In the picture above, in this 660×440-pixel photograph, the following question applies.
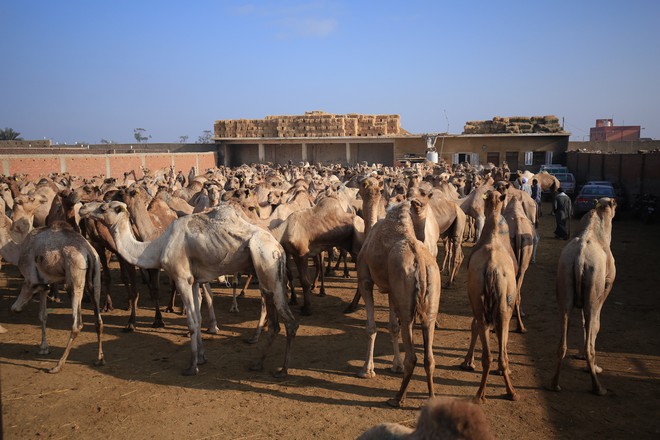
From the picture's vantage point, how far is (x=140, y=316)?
33.3ft

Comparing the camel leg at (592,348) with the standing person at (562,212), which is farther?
the standing person at (562,212)

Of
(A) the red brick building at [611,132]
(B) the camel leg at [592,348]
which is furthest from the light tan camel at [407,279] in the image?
(A) the red brick building at [611,132]

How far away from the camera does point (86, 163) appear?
30781mm

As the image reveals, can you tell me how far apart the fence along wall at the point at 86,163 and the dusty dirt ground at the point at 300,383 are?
64.5ft

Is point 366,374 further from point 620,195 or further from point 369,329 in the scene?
point 620,195

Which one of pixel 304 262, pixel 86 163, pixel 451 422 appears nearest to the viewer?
pixel 451 422

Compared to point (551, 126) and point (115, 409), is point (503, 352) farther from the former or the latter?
point (551, 126)

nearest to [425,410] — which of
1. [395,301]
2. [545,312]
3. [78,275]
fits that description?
[395,301]

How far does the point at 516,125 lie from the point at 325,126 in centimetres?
1802

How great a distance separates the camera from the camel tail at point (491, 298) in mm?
6184

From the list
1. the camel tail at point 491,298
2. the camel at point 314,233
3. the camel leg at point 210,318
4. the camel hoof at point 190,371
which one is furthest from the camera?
the camel at point 314,233

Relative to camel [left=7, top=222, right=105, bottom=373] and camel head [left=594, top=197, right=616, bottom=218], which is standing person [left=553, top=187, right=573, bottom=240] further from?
camel [left=7, top=222, right=105, bottom=373]

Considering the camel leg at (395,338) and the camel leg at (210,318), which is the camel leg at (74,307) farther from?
the camel leg at (395,338)

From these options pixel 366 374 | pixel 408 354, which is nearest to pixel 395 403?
pixel 408 354
